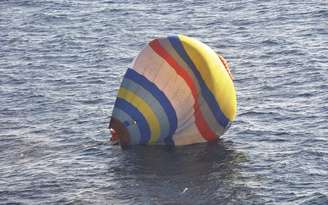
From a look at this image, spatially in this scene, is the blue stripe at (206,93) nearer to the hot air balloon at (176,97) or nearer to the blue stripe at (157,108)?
the hot air balloon at (176,97)

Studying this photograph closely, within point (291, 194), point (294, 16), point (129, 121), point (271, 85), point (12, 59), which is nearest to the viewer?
point (291, 194)

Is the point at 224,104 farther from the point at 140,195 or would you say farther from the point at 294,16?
the point at 294,16

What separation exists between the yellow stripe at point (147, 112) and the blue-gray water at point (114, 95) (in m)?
1.30

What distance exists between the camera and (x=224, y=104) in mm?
51781

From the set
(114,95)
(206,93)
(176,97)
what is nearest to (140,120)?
(176,97)

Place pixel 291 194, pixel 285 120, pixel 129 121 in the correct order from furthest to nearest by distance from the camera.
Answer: pixel 285 120, pixel 129 121, pixel 291 194

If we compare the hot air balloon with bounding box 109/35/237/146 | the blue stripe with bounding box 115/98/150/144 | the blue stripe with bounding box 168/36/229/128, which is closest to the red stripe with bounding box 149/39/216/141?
the hot air balloon with bounding box 109/35/237/146

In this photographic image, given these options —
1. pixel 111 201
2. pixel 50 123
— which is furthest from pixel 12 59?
pixel 111 201

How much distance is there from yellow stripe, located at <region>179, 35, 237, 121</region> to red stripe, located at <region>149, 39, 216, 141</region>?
32.8 inches

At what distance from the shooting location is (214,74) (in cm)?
5134

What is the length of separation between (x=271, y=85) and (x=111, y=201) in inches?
852

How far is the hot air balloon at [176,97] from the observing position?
5156cm

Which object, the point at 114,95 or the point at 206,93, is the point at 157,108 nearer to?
the point at 206,93

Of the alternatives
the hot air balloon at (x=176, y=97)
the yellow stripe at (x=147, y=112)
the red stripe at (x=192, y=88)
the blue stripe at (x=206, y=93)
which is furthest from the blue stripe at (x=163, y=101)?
the blue stripe at (x=206, y=93)
